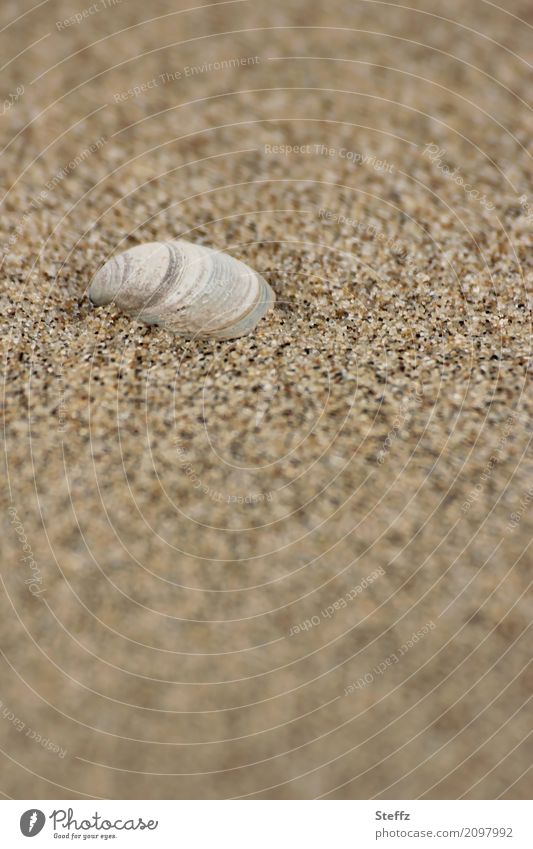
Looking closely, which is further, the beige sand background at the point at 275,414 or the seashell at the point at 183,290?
the seashell at the point at 183,290

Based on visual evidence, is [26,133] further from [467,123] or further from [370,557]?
[370,557]

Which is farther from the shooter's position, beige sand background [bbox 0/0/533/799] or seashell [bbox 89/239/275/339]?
seashell [bbox 89/239/275/339]

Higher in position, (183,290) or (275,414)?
(183,290)

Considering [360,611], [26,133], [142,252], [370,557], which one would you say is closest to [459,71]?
[142,252]
